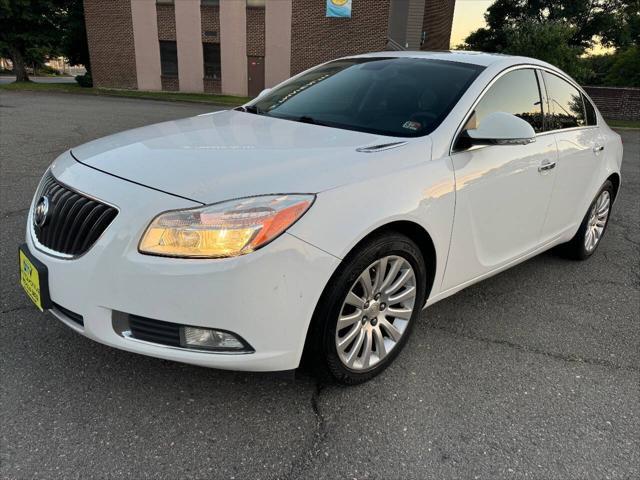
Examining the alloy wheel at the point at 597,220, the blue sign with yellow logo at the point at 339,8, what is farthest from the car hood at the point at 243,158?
the blue sign with yellow logo at the point at 339,8

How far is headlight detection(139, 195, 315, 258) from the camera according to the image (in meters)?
1.96

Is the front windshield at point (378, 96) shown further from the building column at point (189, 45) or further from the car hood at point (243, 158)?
the building column at point (189, 45)

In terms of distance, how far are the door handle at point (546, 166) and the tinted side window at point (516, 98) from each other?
231 millimetres

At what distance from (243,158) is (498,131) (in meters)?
1.35

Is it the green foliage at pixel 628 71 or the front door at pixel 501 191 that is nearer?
the front door at pixel 501 191

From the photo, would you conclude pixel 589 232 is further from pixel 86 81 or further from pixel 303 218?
pixel 86 81

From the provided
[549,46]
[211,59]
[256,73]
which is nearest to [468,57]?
[549,46]

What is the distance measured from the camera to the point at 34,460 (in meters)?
1.99

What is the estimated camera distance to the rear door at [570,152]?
3566mm

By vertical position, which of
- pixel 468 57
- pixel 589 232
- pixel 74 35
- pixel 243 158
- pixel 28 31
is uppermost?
pixel 468 57

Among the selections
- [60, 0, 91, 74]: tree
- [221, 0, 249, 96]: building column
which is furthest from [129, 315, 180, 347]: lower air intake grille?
[60, 0, 91, 74]: tree

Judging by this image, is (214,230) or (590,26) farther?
(590,26)

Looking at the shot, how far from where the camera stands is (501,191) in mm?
2947

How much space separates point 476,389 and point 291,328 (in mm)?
1120
